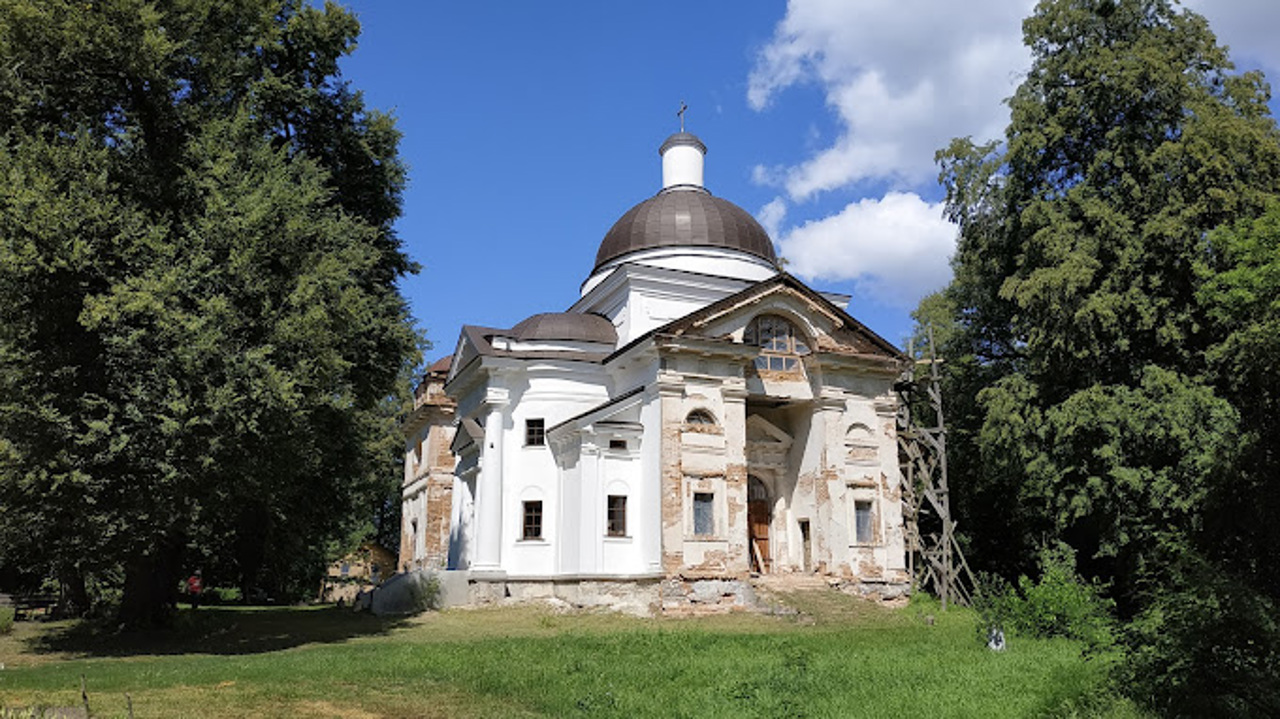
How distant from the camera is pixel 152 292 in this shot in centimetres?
1578

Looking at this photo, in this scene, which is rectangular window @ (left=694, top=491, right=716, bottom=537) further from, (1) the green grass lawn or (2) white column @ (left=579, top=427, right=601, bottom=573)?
(1) the green grass lawn

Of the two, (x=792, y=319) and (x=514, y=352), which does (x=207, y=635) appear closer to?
(x=514, y=352)

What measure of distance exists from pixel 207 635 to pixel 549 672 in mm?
10729

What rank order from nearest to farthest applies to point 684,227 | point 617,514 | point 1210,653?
point 1210,653 < point 617,514 < point 684,227

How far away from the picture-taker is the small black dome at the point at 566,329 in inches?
1119

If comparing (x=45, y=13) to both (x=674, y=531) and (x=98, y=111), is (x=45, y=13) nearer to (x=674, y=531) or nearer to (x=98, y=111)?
(x=98, y=111)

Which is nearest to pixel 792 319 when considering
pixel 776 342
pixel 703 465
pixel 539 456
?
pixel 776 342

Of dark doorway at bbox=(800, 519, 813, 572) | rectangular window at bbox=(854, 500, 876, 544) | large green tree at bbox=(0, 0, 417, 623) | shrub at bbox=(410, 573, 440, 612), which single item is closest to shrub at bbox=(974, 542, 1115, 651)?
rectangular window at bbox=(854, 500, 876, 544)

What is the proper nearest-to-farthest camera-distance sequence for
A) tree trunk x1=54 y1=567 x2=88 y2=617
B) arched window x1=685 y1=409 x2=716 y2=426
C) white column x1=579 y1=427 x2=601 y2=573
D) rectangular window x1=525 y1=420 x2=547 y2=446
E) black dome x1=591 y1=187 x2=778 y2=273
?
tree trunk x1=54 y1=567 x2=88 y2=617 < white column x1=579 y1=427 x2=601 y2=573 < arched window x1=685 y1=409 x2=716 y2=426 < rectangular window x1=525 y1=420 x2=547 y2=446 < black dome x1=591 y1=187 x2=778 y2=273

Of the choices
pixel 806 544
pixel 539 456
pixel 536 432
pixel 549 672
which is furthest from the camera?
pixel 536 432

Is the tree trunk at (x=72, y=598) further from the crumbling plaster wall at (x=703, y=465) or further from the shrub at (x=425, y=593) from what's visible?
the crumbling plaster wall at (x=703, y=465)

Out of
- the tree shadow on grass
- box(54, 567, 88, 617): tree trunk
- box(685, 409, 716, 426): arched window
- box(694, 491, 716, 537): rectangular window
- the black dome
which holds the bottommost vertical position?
the tree shadow on grass

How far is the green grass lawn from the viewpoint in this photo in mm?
10133

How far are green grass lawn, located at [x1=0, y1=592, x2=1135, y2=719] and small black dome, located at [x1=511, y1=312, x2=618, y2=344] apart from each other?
10.1m
